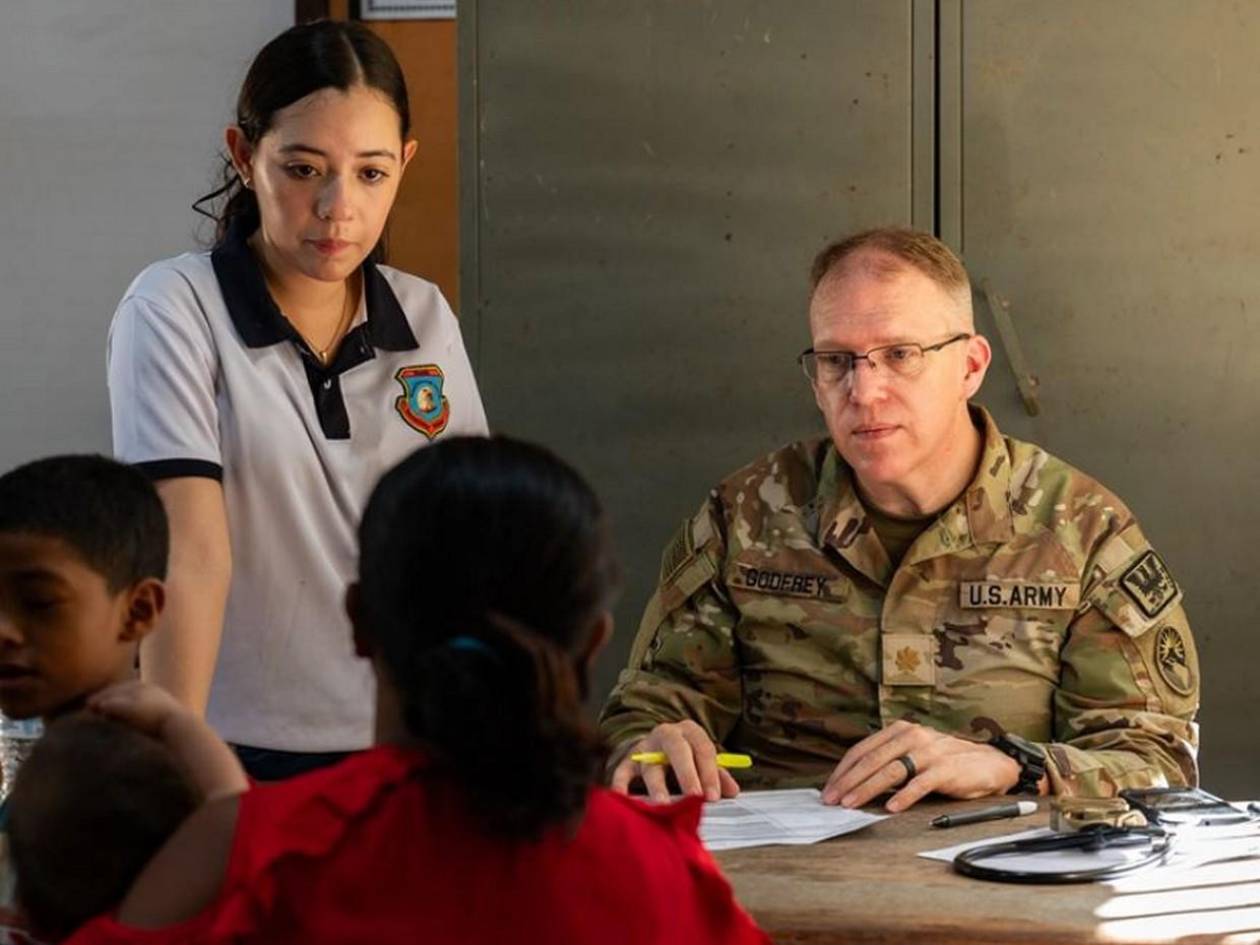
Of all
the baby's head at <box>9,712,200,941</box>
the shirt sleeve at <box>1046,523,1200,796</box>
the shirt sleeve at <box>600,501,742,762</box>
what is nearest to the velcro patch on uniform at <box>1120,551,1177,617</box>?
the shirt sleeve at <box>1046,523,1200,796</box>

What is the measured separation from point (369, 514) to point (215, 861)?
244 mm

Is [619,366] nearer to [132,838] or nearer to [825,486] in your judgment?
[825,486]

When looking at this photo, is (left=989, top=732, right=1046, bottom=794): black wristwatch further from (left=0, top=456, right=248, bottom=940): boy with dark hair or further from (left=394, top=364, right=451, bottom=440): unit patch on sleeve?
(left=0, top=456, right=248, bottom=940): boy with dark hair

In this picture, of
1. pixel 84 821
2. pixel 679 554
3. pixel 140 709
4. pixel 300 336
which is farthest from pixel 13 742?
pixel 679 554

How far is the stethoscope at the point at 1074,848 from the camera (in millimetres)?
1922

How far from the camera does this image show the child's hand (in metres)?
1.49

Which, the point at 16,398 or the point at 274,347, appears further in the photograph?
the point at 16,398

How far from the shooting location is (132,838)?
1354 mm

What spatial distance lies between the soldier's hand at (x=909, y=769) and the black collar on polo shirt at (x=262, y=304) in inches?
28.9

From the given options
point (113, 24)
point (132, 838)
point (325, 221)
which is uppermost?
point (113, 24)

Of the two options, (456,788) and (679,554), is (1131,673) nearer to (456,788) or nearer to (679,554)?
(679,554)

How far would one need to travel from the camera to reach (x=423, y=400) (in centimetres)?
240

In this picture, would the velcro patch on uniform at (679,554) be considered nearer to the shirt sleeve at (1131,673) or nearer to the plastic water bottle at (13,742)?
the shirt sleeve at (1131,673)

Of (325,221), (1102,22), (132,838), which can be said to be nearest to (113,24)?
(1102,22)
